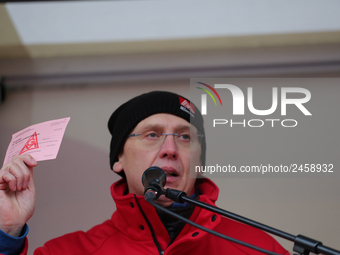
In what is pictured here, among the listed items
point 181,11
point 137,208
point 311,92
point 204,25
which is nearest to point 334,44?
point 311,92

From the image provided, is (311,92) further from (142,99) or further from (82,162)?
(82,162)

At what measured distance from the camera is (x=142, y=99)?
1.97 meters

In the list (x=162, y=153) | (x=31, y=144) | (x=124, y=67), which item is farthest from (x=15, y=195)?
(x=124, y=67)

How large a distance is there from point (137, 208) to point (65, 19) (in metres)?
1.58

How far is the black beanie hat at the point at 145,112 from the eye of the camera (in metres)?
1.90

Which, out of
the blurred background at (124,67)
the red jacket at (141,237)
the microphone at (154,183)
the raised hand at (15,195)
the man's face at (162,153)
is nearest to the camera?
the microphone at (154,183)

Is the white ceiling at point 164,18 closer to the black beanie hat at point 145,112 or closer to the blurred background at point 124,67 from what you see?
the blurred background at point 124,67

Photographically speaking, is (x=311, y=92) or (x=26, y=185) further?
(x=311, y=92)

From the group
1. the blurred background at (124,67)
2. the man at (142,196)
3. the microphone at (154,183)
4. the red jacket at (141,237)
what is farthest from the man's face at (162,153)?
the blurred background at (124,67)

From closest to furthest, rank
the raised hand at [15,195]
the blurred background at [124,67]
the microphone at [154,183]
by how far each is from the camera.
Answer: the microphone at [154,183], the raised hand at [15,195], the blurred background at [124,67]

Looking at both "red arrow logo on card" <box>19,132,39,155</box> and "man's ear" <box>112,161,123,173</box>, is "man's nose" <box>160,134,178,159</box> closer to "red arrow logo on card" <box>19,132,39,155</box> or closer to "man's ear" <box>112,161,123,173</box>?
"man's ear" <box>112,161,123,173</box>

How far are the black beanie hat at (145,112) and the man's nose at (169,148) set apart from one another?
15cm

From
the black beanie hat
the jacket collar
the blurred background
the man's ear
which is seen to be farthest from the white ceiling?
the jacket collar

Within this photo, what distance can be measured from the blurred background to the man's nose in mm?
841
